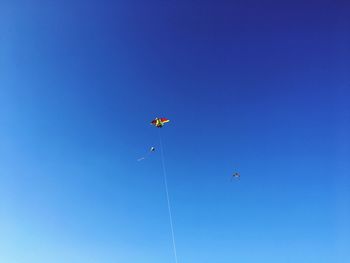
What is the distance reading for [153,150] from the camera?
166 ft

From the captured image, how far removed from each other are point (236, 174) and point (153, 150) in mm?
7853

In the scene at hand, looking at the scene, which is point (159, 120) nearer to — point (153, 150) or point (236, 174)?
point (153, 150)

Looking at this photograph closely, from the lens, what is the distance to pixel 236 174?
5247 centimetres

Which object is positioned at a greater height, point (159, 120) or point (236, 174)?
point (159, 120)

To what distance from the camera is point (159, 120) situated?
166 feet

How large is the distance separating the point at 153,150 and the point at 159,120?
2.60 meters

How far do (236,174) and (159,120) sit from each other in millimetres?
8497

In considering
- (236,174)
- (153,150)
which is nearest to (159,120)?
(153,150)
